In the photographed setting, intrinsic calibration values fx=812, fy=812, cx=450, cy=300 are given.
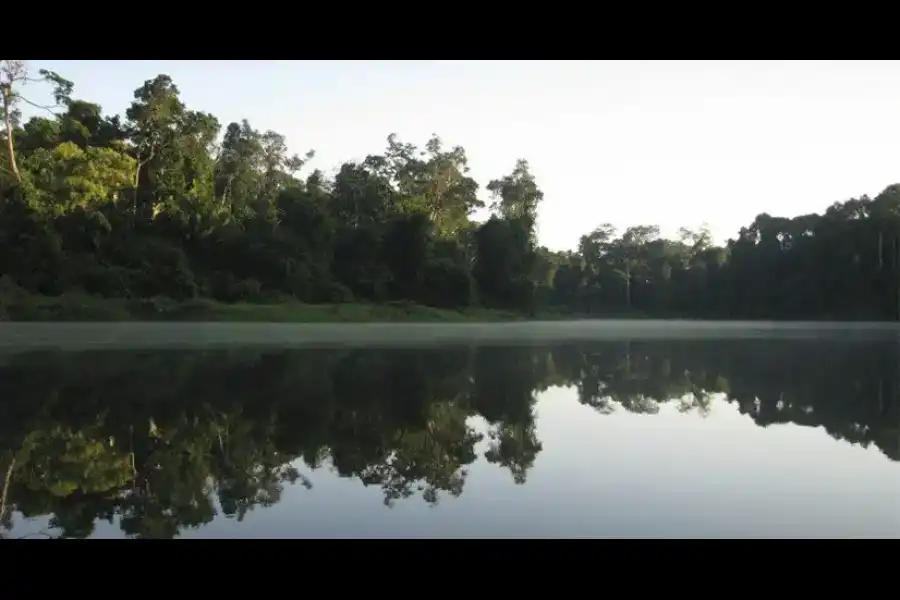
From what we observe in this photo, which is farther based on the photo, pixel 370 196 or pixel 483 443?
pixel 370 196

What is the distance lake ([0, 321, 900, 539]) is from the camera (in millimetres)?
3496

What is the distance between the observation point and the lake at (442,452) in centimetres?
350

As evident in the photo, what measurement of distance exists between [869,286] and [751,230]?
10547mm

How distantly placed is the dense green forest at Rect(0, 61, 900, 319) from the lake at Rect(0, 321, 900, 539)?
62.5ft

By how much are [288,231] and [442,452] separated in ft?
91.5

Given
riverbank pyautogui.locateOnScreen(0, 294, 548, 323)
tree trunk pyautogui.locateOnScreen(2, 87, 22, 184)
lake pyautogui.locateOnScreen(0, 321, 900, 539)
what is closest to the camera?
lake pyautogui.locateOnScreen(0, 321, 900, 539)

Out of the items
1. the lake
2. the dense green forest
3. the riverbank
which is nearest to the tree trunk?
the dense green forest

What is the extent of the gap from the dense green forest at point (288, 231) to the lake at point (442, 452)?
1904 cm

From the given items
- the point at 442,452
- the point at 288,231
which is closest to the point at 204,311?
the point at 288,231

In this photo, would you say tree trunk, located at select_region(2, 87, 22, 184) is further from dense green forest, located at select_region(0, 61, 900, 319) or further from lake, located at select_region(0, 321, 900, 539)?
lake, located at select_region(0, 321, 900, 539)

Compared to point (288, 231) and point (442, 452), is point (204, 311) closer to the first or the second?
point (288, 231)
